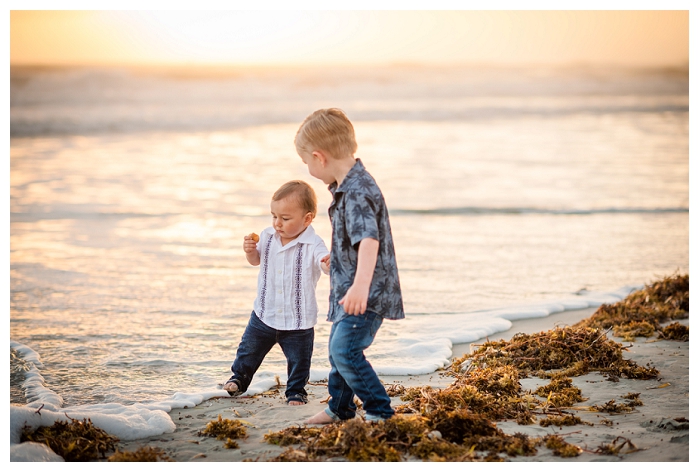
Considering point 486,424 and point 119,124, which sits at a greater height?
point 119,124

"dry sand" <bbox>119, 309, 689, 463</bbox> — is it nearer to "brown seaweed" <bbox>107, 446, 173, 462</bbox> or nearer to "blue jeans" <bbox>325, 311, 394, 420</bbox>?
"brown seaweed" <bbox>107, 446, 173, 462</bbox>

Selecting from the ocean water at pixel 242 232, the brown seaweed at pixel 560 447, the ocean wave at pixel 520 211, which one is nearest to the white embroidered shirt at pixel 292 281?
the ocean water at pixel 242 232

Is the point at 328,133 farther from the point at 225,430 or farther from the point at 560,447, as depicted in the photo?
the point at 560,447

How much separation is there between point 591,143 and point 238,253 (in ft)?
46.0

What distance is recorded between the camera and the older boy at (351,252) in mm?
3330

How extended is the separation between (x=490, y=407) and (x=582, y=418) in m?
0.49

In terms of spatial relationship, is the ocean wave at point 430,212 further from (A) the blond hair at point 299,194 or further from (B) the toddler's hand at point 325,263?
(B) the toddler's hand at point 325,263

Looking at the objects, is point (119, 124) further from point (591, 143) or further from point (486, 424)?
point (486, 424)

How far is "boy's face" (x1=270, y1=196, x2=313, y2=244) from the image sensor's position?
4004mm

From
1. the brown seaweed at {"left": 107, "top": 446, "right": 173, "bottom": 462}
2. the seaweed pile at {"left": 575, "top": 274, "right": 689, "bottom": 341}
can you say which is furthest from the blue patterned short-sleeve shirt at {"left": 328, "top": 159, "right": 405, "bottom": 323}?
the seaweed pile at {"left": 575, "top": 274, "right": 689, "bottom": 341}

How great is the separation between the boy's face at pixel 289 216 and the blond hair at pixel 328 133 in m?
0.63

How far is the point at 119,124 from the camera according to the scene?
79.9ft
